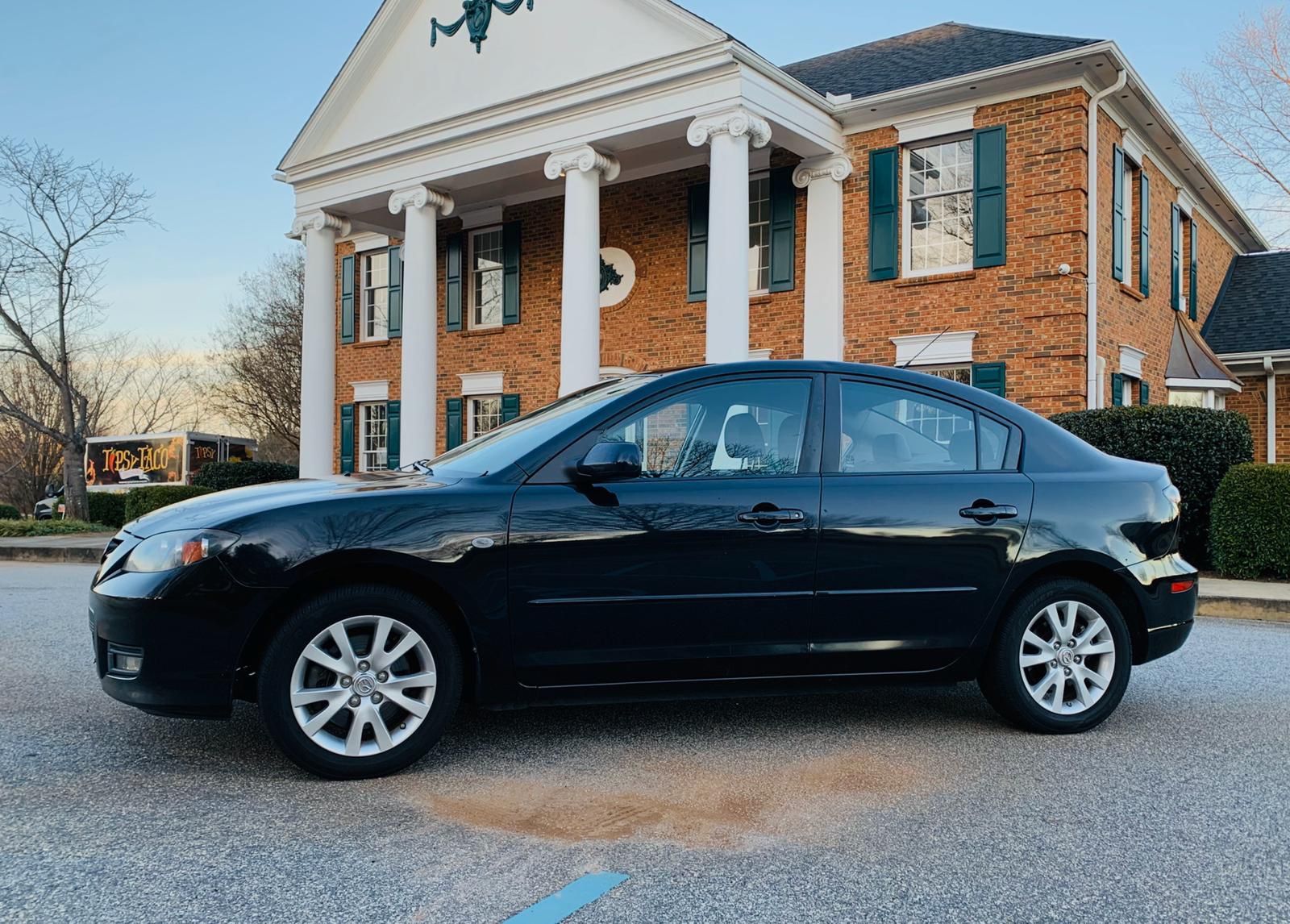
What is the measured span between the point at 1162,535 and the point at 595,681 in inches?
104

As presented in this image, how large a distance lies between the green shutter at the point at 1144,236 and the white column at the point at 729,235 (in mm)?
6615

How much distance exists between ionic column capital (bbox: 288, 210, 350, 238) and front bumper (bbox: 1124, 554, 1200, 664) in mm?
16307

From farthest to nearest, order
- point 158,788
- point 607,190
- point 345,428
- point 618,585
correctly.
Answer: point 345,428, point 607,190, point 618,585, point 158,788

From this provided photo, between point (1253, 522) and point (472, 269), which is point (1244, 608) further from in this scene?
point (472, 269)

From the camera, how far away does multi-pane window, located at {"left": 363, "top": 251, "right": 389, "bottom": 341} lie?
69.5ft

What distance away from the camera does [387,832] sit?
3146mm

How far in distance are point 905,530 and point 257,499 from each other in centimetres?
255

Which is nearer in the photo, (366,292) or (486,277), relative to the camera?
(486,277)

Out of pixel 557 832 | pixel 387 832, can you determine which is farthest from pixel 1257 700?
pixel 387 832

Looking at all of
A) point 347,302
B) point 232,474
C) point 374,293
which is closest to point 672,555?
point 232,474

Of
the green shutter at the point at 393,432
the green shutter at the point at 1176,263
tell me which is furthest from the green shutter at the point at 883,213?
the green shutter at the point at 393,432

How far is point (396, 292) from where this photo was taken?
20266mm

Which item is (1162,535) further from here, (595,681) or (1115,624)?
(595,681)

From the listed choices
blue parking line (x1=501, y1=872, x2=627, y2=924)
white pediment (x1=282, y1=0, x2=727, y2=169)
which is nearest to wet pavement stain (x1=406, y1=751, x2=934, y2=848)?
blue parking line (x1=501, y1=872, x2=627, y2=924)
